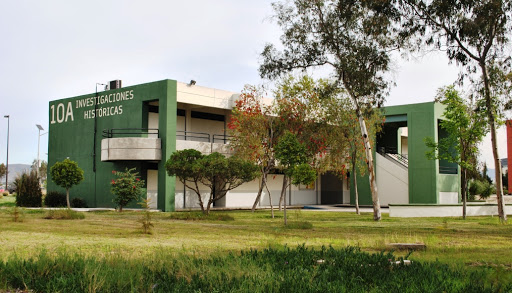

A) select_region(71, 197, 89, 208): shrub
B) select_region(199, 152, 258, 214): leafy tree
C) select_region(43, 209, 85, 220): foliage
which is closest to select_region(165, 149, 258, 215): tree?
select_region(199, 152, 258, 214): leafy tree

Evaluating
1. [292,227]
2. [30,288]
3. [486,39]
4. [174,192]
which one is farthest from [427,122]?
[30,288]

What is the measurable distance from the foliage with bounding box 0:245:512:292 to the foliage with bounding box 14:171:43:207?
2748 centimetres

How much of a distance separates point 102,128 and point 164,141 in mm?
5847

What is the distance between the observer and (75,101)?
36.5 meters

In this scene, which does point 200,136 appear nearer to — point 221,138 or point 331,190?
point 221,138

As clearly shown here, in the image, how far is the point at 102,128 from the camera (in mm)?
34250

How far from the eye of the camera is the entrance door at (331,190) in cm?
4619

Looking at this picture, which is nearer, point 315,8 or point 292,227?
point 292,227

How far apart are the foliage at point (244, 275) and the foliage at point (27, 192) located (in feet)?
90.2

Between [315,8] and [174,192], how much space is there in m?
13.2

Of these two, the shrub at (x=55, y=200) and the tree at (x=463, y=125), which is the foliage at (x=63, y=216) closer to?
the shrub at (x=55, y=200)

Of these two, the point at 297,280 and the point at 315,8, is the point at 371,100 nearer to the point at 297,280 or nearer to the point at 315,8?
the point at 315,8

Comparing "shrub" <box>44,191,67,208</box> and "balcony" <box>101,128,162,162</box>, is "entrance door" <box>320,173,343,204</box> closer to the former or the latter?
"balcony" <box>101,128,162,162</box>

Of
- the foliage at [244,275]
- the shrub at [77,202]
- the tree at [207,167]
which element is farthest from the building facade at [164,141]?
the foliage at [244,275]
